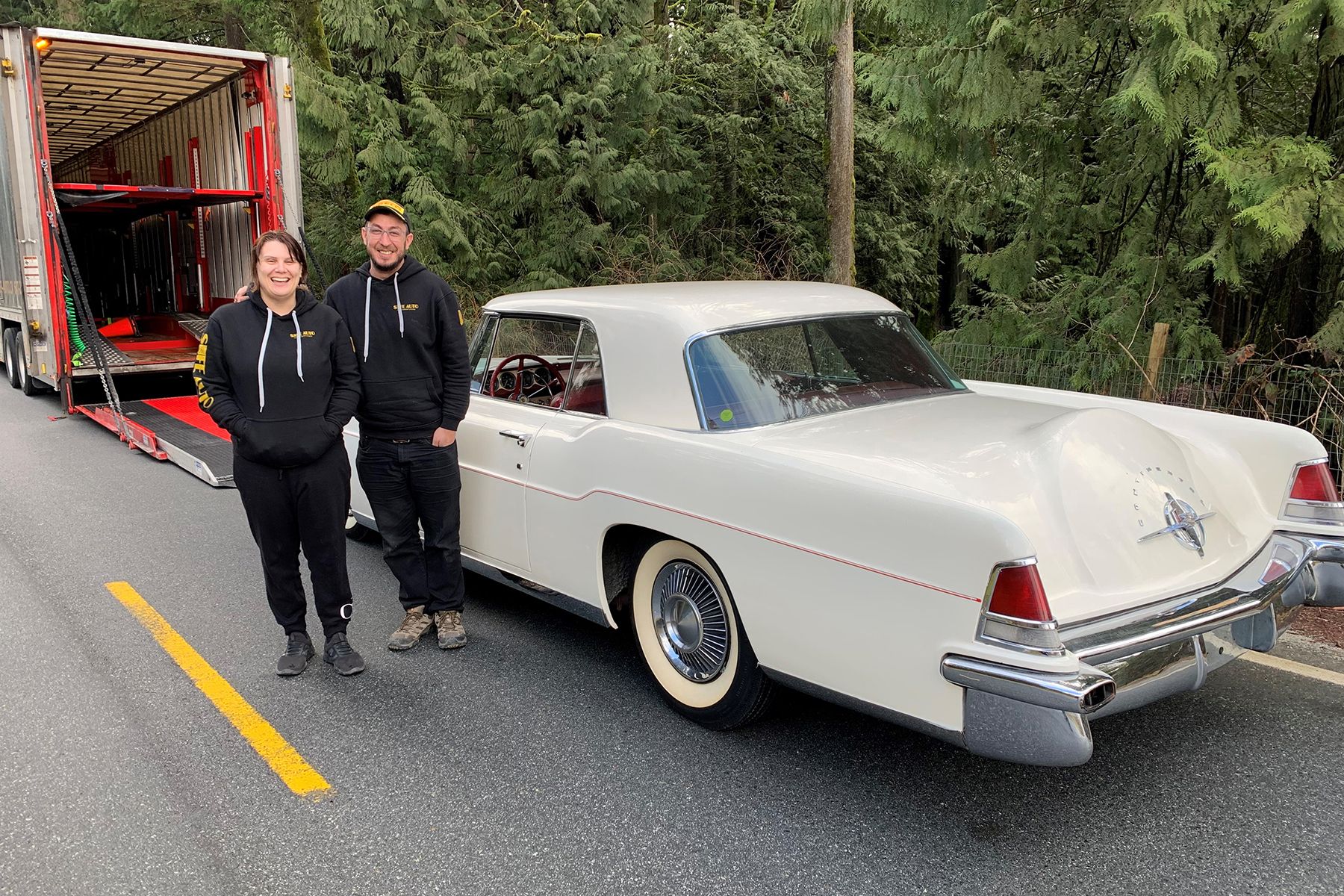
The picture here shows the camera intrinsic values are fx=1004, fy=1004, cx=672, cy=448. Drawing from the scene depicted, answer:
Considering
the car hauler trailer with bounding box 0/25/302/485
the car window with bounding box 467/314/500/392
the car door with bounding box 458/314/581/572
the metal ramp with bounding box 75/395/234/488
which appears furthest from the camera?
the car hauler trailer with bounding box 0/25/302/485

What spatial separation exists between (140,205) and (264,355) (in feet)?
42.0

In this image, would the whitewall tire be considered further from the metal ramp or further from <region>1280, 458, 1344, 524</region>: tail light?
the metal ramp

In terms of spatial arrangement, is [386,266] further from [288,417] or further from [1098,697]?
[1098,697]

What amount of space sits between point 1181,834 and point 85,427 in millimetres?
10956

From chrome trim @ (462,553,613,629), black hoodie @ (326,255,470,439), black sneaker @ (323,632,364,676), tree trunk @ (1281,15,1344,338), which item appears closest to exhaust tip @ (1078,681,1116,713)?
chrome trim @ (462,553,613,629)

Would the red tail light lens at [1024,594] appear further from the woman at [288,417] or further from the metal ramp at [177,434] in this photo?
the metal ramp at [177,434]

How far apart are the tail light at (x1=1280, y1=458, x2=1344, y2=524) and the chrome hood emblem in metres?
0.60

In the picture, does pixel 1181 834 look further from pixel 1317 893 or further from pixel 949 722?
pixel 949 722

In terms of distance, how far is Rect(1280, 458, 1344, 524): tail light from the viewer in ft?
12.1

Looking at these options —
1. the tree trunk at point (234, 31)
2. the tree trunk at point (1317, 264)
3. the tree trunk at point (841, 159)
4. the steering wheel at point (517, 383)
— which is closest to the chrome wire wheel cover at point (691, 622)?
the steering wheel at point (517, 383)

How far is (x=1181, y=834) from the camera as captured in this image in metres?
3.05

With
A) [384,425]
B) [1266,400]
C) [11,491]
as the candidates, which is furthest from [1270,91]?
[11,491]

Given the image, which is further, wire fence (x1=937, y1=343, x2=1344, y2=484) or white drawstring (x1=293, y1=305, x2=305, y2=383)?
wire fence (x1=937, y1=343, x2=1344, y2=484)

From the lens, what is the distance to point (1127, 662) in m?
2.86
